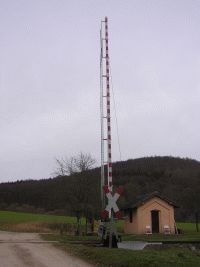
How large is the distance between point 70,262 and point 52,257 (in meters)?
1.78

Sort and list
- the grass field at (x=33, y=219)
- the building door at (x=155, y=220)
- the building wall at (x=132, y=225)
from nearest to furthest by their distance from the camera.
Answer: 1. the building door at (x=155, y=220)
2. the building wall at (x=132, y=225)
3. the grass field at (x=33, y=219)

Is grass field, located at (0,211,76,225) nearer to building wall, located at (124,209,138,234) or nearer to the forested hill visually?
the forested hill

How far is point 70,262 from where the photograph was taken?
14.1m

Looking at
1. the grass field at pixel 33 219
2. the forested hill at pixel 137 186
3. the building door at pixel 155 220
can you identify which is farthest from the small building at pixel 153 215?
the grass field at pixel 33 219

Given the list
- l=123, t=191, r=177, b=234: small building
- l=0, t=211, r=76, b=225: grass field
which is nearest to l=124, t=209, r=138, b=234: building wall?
l=123, t=191, r=177, b=234: small building

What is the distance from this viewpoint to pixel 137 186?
78.9m

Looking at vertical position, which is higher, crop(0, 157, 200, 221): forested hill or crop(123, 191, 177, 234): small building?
crop(0, 157, 200, 221): forested hill

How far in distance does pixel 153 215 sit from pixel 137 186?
113 ft

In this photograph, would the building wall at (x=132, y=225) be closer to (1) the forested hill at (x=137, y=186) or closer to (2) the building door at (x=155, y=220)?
(2) the building door at (x=155, y=220)

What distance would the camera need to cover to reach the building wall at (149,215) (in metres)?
43.8

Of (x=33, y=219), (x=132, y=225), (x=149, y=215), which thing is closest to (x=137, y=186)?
(x=33, y=219)

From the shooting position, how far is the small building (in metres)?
43.7

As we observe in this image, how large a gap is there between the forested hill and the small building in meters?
4.99

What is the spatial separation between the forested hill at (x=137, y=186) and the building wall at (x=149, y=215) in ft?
16.9
